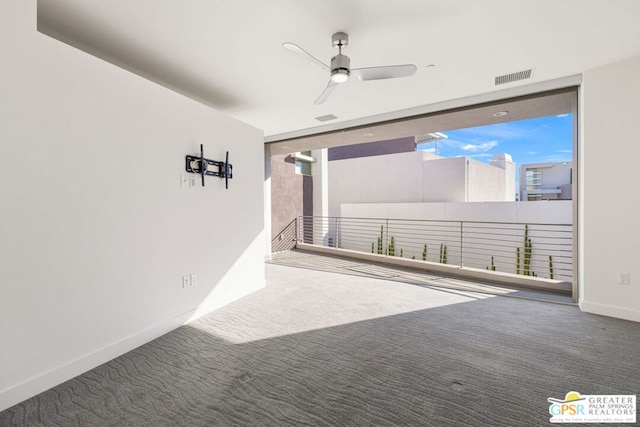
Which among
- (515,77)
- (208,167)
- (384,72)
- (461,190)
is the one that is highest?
(515,77)

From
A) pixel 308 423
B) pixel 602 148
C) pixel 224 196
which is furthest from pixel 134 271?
pixel 602 148

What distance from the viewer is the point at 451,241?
7609mm

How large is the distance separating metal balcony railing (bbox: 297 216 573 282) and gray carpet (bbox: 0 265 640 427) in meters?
4.10

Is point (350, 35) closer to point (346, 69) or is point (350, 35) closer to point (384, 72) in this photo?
point (346, 69)

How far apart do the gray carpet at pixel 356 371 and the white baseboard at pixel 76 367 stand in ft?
0.17

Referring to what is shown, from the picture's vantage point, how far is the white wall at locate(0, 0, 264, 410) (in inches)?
73.6

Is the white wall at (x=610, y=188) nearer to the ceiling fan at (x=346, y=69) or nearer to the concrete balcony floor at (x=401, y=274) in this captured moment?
the concrete balcony floor at (x=401, y=274)

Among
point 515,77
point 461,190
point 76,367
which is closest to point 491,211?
point 461,190

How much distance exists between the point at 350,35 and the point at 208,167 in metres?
2.05

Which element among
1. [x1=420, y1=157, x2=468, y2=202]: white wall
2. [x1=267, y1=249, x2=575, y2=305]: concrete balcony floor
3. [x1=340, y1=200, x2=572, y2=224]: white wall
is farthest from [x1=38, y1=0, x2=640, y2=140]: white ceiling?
[x1=420, y1=157, x2=468, y2=202]: white wall

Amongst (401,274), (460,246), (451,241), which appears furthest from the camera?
(451,241)

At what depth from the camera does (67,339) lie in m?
2.13

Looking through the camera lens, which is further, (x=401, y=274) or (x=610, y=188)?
(x=401, y=274)

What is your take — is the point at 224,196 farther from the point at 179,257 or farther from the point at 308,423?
the point at 308,423
